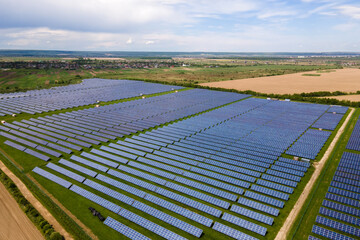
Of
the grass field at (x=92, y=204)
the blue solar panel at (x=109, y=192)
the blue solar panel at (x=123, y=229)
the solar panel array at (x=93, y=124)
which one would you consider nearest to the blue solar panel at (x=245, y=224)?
the grass field at (x=92, y=204)

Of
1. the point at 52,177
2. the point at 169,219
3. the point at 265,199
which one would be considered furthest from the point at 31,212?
the point at 265,199

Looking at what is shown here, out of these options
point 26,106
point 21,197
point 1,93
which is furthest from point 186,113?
point 1,93

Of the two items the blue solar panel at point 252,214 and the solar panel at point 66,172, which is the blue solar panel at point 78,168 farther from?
the blue solar panel at point 252,214

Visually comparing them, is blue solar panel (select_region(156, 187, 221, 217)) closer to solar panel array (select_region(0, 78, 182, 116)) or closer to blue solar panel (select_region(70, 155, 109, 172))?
blue solar panel (select_region(70, 155, 109, 172))

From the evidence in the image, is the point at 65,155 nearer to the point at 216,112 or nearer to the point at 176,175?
the point at 176,175

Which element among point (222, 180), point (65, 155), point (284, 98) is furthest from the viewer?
point (284, 98)

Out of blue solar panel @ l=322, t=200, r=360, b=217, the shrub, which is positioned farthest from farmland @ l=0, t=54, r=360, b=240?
blue solar panel @ l=322, t=200, r=360, b=217
